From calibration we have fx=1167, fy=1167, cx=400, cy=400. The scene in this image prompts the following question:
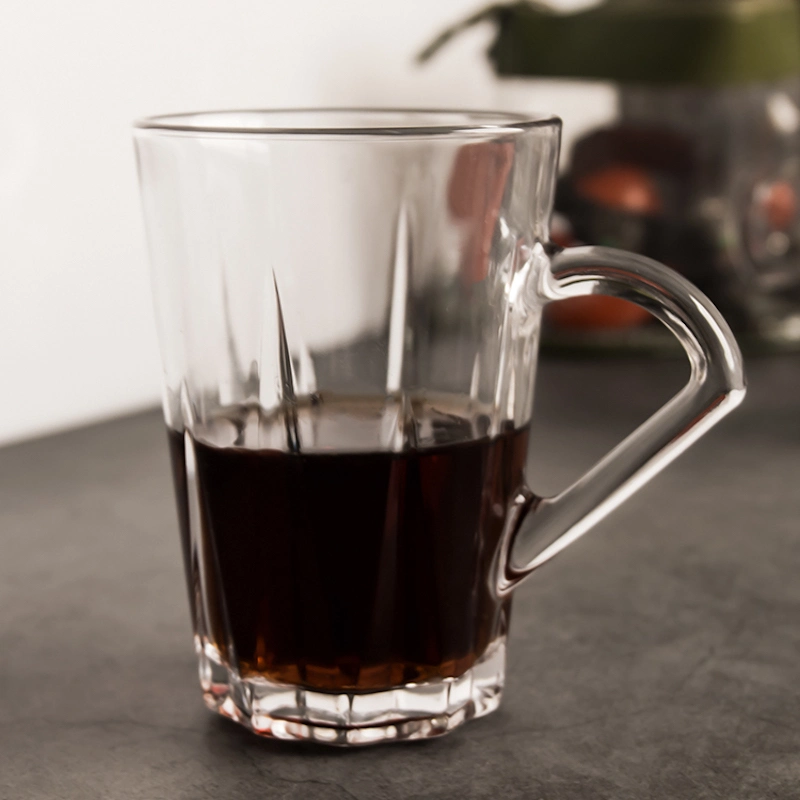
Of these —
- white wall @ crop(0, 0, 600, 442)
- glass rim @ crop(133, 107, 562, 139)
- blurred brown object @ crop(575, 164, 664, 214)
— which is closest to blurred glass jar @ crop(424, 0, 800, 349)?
blurred brown object @ crop(575, 164, 664, 214)

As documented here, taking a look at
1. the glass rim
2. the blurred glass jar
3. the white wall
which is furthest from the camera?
the blurred glass jar

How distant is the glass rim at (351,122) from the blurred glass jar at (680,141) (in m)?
0.57

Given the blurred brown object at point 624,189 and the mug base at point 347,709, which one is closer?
the mug base at point 347,709

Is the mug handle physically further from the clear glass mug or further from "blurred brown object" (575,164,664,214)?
"blurred brown object" (575,164,664,214)

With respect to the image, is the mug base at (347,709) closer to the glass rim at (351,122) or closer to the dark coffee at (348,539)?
the dark coffee at (348,539)

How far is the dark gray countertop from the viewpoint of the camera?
41 cm

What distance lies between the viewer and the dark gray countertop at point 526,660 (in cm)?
41

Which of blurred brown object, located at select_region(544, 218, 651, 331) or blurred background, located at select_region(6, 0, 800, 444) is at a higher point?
blurred background, located at select_region(6, 0, 800, 444)

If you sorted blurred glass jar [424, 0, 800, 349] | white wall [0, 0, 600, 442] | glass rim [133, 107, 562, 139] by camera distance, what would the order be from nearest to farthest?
glass rim [133, 107, 562, 139] < white wall [0, 0, 600, 442] < blurred glass jar [424, 0, 800, 349]

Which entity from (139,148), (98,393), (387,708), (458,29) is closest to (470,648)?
(387,708)

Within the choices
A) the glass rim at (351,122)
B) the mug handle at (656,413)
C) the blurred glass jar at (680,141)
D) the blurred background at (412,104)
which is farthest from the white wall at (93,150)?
the mug handle at (656,413)

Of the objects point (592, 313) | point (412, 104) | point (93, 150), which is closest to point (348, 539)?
point (93, 150)

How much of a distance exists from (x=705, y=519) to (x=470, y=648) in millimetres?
308

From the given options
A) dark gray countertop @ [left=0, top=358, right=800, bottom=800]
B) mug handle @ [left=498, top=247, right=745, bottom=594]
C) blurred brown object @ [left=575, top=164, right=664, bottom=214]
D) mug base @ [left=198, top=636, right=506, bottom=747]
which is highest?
mug handle @ [left=498, top=247, right=745, bottom=594]
